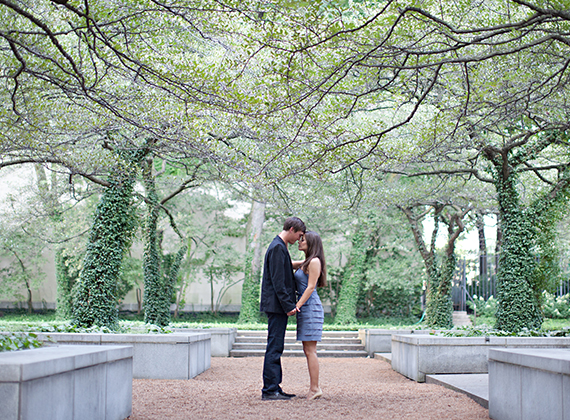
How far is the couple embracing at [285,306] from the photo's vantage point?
5148mm

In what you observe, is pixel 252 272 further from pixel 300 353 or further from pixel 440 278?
pixel 300 353

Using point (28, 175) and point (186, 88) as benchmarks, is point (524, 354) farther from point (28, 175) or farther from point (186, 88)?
point (28, 175)

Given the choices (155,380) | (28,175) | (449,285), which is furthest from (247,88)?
(28,175)

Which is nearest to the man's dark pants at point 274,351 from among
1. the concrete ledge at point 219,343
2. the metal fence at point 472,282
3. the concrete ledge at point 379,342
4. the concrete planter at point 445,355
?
the concrete planter at point 445,355

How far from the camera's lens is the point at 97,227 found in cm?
1027

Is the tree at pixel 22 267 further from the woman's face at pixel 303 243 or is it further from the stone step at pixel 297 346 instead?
the woman's face at pixel 303 243

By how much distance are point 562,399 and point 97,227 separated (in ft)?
29.3

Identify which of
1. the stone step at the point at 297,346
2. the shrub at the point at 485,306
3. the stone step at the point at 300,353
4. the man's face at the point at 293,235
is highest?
the man's face at the point at 293,235

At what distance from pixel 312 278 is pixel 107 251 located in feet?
20.7

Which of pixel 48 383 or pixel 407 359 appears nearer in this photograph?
pixel 48 383

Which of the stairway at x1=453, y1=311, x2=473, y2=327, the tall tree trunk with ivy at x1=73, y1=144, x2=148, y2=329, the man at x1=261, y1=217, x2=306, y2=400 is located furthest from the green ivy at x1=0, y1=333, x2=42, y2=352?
the stairway at x1=453, y1=311, x2=473, y2=327

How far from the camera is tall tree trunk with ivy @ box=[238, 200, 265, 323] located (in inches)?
884

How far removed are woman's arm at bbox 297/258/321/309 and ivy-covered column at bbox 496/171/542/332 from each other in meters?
6.36

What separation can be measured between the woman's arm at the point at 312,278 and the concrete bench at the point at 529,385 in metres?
1.78
